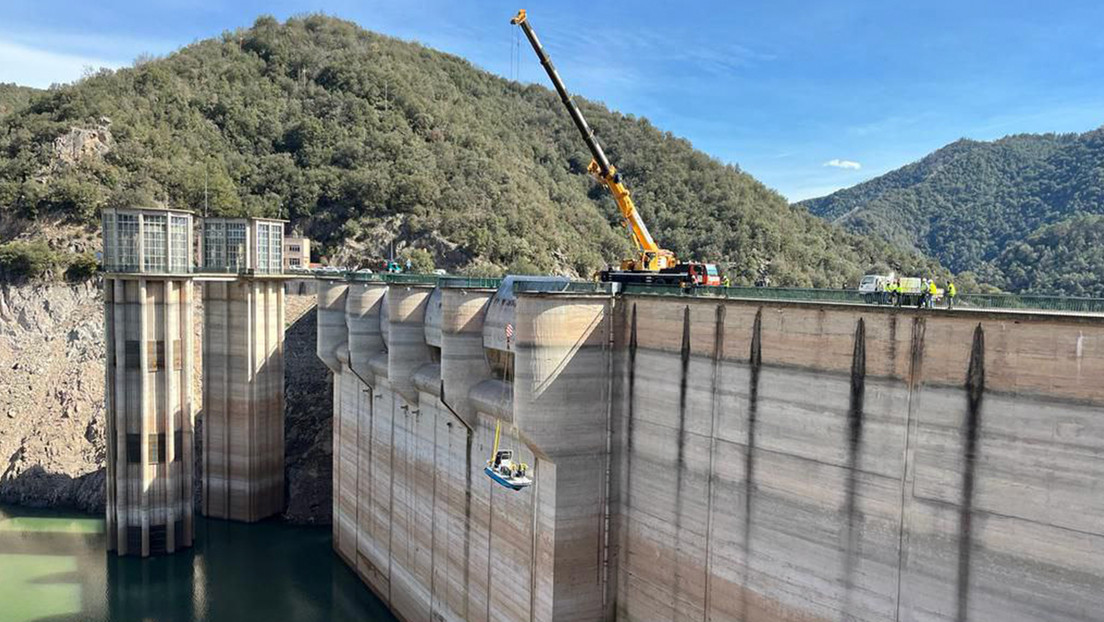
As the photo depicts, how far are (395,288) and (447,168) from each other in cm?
5454

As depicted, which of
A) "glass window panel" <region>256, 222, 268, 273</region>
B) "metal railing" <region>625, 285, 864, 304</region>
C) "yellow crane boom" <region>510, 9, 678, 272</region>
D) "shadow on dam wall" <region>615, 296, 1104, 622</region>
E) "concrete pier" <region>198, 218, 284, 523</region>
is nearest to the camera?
"shadow on dam wall" <region>615, 296, 1104, 622</region>

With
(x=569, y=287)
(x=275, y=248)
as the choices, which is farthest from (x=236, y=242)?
(x=569, y=287)

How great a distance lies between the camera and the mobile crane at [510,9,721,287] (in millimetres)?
25719

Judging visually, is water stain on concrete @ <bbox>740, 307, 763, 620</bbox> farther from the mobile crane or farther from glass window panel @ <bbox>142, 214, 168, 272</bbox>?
glass window panel @ <bbox>142, 214, 168, 272</bbox>

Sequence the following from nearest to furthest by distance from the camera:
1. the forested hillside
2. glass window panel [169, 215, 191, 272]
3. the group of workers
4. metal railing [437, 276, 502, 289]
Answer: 1. the group of workers
2. metal railing [437, 276, 502, 289]
3. glass window panel [169, 215, 191, 272]
4. the forested hillside

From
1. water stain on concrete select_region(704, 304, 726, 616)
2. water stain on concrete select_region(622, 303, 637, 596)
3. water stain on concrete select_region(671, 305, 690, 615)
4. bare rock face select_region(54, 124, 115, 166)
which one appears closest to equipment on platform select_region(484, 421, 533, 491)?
water stain on concrete select_region(622, 303, 637, 596)

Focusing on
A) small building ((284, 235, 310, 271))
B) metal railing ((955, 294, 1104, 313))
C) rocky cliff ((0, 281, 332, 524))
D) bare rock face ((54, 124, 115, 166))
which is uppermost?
bare rock face ((54, 124, 115, 166))

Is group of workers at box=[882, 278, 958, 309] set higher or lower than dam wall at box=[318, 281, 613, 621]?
higher

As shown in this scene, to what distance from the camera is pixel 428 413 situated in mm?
28609

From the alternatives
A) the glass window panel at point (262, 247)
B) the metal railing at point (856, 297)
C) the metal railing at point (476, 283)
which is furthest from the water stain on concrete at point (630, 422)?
the glass window panel at point (262, 247)

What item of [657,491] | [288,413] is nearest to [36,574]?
[288,413]

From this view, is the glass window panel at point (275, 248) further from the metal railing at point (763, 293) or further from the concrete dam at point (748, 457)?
the metal railing at point (763, 293)

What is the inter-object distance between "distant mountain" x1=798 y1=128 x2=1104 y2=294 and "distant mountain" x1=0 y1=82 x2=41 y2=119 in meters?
139

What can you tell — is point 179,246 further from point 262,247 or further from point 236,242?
point 262,247
